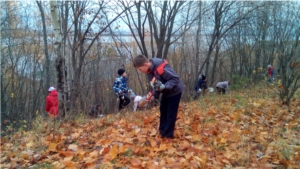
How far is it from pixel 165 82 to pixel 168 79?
89mm

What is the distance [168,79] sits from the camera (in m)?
3.62

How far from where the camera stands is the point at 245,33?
63.4 feet

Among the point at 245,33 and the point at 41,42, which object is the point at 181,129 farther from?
the point at 245,33

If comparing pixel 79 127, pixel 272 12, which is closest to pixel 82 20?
pixel 79 127

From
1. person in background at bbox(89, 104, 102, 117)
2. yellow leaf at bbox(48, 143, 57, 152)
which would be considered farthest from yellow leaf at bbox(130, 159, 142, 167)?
person in background at bbox(89, 104, 102, 117)

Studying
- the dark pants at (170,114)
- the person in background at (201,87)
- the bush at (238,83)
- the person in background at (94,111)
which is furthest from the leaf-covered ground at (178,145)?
the bush at (238,83)

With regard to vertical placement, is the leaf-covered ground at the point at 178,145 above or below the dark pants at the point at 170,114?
below

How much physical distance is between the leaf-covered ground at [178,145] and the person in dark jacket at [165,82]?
1.06 feet

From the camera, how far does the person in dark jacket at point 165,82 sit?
355 centimetres

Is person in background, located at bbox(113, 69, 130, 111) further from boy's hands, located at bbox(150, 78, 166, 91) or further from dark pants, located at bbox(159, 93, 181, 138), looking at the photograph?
boy's hands, located at bbox(150, 78, 166, 91)

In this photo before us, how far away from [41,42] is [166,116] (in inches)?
611

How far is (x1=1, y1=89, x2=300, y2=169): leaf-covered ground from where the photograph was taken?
9.25ft

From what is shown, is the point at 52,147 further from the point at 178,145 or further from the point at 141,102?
the point at 178,145

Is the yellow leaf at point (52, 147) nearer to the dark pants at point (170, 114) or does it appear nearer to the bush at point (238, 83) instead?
the dark pants at point (170, 114)
